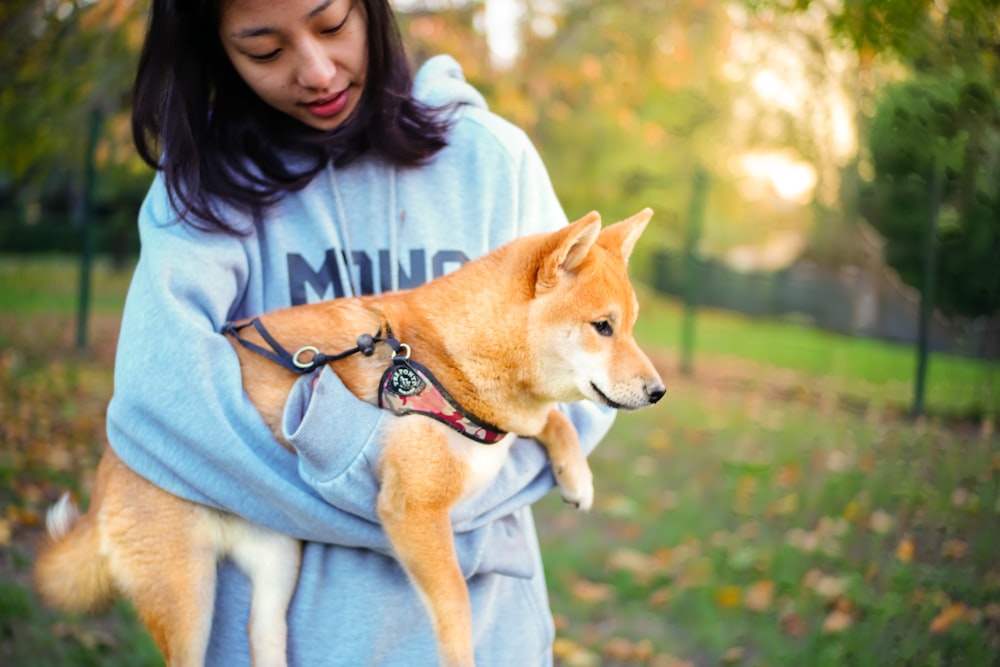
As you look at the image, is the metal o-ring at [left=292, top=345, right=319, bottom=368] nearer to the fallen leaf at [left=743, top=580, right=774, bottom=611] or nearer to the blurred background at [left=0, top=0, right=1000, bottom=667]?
the blurred background at [left=0, top=0, right=1000, bottom=667]

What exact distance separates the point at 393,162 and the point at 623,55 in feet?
24.4

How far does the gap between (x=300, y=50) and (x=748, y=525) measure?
5099mm

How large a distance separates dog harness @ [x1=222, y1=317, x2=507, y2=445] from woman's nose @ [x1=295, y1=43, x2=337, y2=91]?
61 cm

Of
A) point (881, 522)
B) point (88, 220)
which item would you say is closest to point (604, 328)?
point (881, 522)

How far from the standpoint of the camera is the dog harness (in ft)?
6.75

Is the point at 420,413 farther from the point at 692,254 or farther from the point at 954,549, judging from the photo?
the point at 692,254

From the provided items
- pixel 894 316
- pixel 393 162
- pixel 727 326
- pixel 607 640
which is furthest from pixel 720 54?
pixel 393 162

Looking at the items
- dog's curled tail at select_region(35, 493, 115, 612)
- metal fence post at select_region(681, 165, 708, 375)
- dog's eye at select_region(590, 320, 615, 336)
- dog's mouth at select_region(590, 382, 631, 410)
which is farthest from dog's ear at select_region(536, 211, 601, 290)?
metal fence post at select_region(681, 165, 708, 375)

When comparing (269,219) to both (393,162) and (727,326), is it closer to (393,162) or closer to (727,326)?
(393,162)

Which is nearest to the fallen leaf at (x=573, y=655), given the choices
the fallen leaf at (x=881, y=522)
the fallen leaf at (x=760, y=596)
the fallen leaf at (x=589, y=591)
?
the fallen leaf at (x=589, y=591)

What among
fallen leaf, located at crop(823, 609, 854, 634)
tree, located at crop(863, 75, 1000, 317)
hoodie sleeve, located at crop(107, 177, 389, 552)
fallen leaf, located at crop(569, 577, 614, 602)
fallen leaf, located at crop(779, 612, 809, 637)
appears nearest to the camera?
hoodie sleeve, located at crop(107, 177, 389, 552)

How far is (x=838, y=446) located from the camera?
7.40 metres

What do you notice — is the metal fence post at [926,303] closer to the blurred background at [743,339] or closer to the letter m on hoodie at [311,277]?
the blurred background at [743,339]

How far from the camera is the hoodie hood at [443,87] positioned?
2.48 meters
